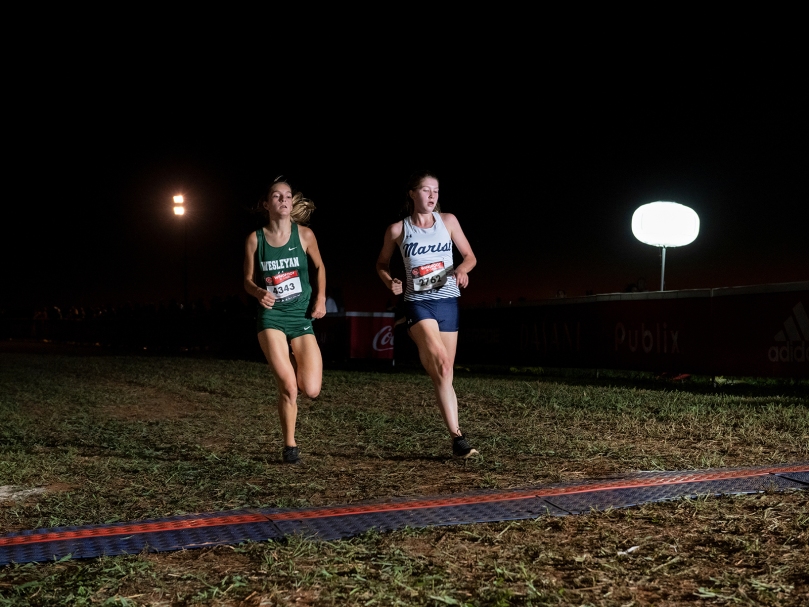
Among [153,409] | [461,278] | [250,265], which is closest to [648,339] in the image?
[153,409]

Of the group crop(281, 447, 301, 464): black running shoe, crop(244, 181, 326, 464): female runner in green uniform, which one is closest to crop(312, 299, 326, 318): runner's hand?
crop(244, 181, 326, 464): female runner in green uniform

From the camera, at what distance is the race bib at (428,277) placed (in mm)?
5793

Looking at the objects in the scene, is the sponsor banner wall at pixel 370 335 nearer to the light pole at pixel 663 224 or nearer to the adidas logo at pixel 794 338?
the light pole at pixel 663 224

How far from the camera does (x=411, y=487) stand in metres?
4.77

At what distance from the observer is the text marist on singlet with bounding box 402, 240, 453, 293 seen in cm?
580

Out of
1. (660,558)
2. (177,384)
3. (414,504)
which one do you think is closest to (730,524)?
(660,558)

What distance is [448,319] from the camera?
5840 millimetres

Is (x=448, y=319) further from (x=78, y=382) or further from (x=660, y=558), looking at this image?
(x=78, y=382)

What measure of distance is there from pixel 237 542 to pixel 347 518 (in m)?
0.59

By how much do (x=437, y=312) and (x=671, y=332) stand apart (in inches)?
311

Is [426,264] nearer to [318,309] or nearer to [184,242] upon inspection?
[318,309]

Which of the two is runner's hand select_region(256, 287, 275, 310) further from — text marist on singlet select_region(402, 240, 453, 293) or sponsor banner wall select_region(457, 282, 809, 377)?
sponsor banner wall select_region(457, 282, 809, 377)

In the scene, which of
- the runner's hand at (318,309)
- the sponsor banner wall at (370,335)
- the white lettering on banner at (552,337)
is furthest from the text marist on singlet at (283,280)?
the sponsor banner wall at (370,335)

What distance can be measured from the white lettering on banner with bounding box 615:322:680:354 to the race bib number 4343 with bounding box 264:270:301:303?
27.3ft
